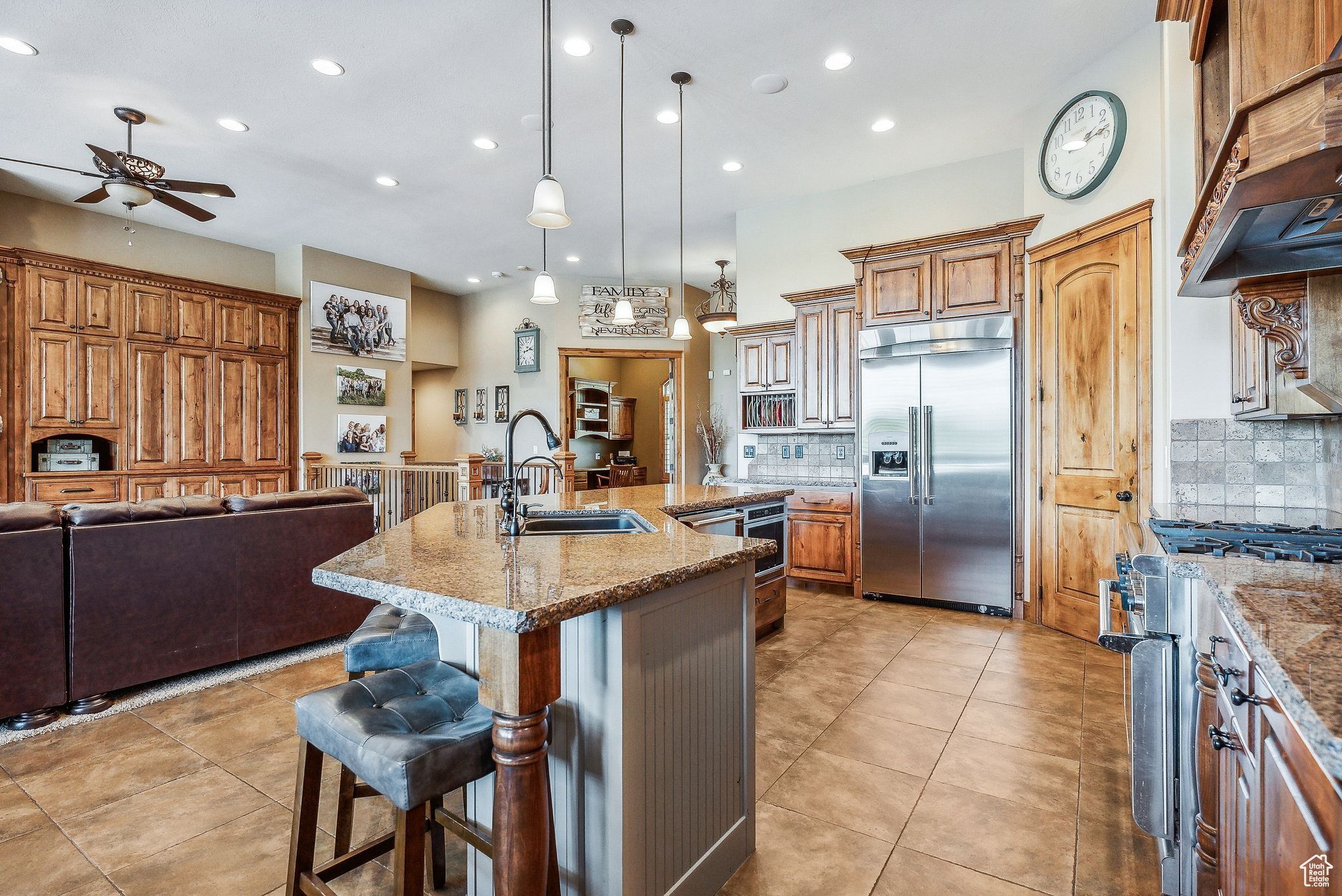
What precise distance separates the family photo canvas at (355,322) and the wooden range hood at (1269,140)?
7505mm

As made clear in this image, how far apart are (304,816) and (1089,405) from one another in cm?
424

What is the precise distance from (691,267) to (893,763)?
675 cm

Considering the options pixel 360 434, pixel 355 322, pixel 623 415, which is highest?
pixel 355 322

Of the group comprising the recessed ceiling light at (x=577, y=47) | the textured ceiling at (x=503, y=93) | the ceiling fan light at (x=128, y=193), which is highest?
the textured ceiling at (x=503, y=93)

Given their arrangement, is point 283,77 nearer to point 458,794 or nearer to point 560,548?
point 560,548

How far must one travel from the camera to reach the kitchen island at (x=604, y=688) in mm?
1138

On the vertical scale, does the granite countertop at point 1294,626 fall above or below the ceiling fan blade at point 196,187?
below

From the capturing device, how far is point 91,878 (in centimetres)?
172

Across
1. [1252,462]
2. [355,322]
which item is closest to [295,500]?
[1252,462]

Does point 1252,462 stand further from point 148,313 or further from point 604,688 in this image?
point 148,313

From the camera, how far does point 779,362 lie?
18.4 ft

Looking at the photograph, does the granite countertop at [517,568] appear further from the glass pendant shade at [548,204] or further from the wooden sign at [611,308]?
the wooden sign at [611,308]

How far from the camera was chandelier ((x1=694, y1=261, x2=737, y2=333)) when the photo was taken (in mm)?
7082

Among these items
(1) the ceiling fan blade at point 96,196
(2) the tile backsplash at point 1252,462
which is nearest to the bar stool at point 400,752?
(2) the tile backsplash at point 1252,462
